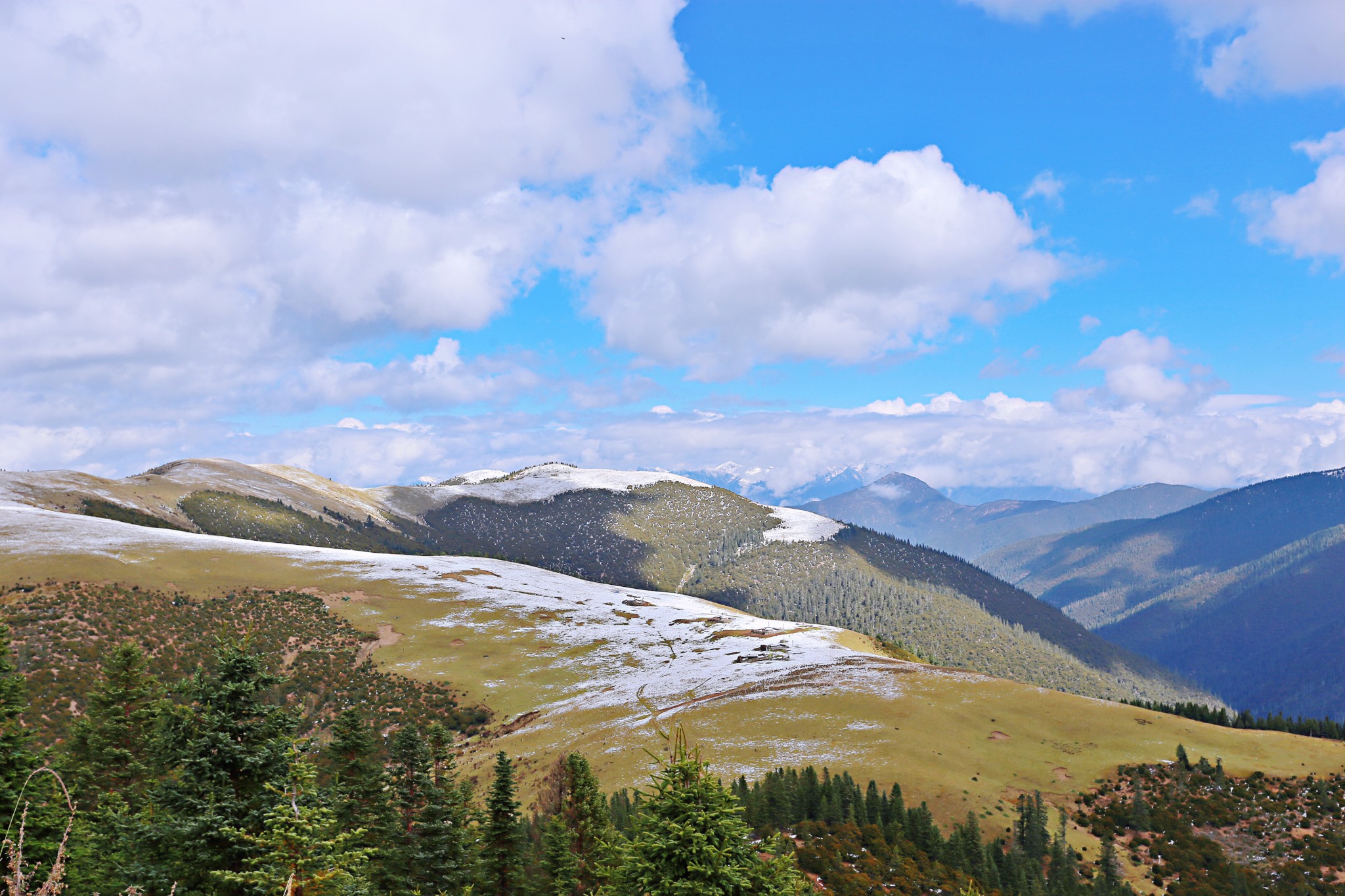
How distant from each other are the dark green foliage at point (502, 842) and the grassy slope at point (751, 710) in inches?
506

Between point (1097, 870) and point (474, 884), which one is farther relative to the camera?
point (1097, 870)

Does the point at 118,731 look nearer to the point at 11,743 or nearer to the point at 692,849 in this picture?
the point at 11,743

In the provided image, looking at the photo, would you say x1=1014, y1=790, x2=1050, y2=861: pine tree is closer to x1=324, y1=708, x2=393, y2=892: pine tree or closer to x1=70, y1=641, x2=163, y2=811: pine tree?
x1=324, y1=708, x2=393, y2=892: pine tree

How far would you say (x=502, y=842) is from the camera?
31.1 metres

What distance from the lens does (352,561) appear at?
150875 mm

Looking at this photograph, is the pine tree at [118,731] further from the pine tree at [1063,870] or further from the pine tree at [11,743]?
the pine tree at [1063,870]

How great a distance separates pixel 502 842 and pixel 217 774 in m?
18.5

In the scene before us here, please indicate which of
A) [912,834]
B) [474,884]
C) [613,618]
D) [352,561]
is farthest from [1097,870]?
[352,561]

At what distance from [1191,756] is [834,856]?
50669mm

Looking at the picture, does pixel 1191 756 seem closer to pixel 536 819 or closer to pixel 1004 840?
pixel 1004 840

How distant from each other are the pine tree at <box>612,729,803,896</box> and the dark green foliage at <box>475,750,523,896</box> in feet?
60.8

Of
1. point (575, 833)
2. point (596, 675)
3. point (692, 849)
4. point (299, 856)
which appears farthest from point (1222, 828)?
point (596, 675)

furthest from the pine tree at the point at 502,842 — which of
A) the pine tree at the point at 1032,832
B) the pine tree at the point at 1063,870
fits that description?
the pine tree at the point at 1032,832

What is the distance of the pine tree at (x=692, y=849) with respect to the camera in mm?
13289
